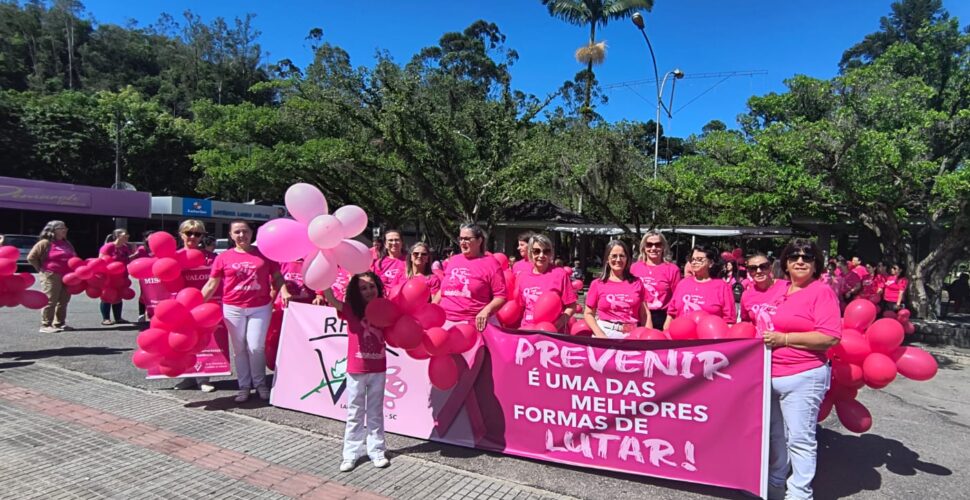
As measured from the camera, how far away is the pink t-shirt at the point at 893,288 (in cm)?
1180

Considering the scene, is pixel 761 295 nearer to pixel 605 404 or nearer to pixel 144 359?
pixel 605 404

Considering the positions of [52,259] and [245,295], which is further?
[52,259]

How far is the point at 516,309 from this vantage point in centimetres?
494

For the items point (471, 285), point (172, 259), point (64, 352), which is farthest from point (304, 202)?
point (64, 352)

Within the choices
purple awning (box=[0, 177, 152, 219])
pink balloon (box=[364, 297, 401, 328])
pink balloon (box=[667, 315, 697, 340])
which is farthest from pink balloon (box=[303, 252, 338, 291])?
purple awning (box=[0, 177, 152, 219])

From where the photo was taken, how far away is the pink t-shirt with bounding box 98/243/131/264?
809 cm

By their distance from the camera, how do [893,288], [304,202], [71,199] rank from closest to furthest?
1. [304,202]
2. [893,288]
3. [71,199]

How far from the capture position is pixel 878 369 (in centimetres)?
343

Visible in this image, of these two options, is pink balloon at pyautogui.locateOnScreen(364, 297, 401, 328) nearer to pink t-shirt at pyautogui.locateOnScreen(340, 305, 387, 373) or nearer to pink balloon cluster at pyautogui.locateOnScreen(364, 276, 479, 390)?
pink balloon cluster at pyautogui.locateOnScreen(364, 276, 479, 390)

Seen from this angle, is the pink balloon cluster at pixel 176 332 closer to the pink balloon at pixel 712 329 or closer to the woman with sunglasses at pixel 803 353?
the pink balloon at pixel 712 329

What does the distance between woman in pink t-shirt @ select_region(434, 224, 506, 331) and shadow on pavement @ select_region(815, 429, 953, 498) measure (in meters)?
2.64

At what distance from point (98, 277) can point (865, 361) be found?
892 cm

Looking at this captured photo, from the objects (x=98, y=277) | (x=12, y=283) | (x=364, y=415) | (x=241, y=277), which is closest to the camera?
(x=364, y=415)

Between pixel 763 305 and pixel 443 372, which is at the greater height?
pixel 763 305
